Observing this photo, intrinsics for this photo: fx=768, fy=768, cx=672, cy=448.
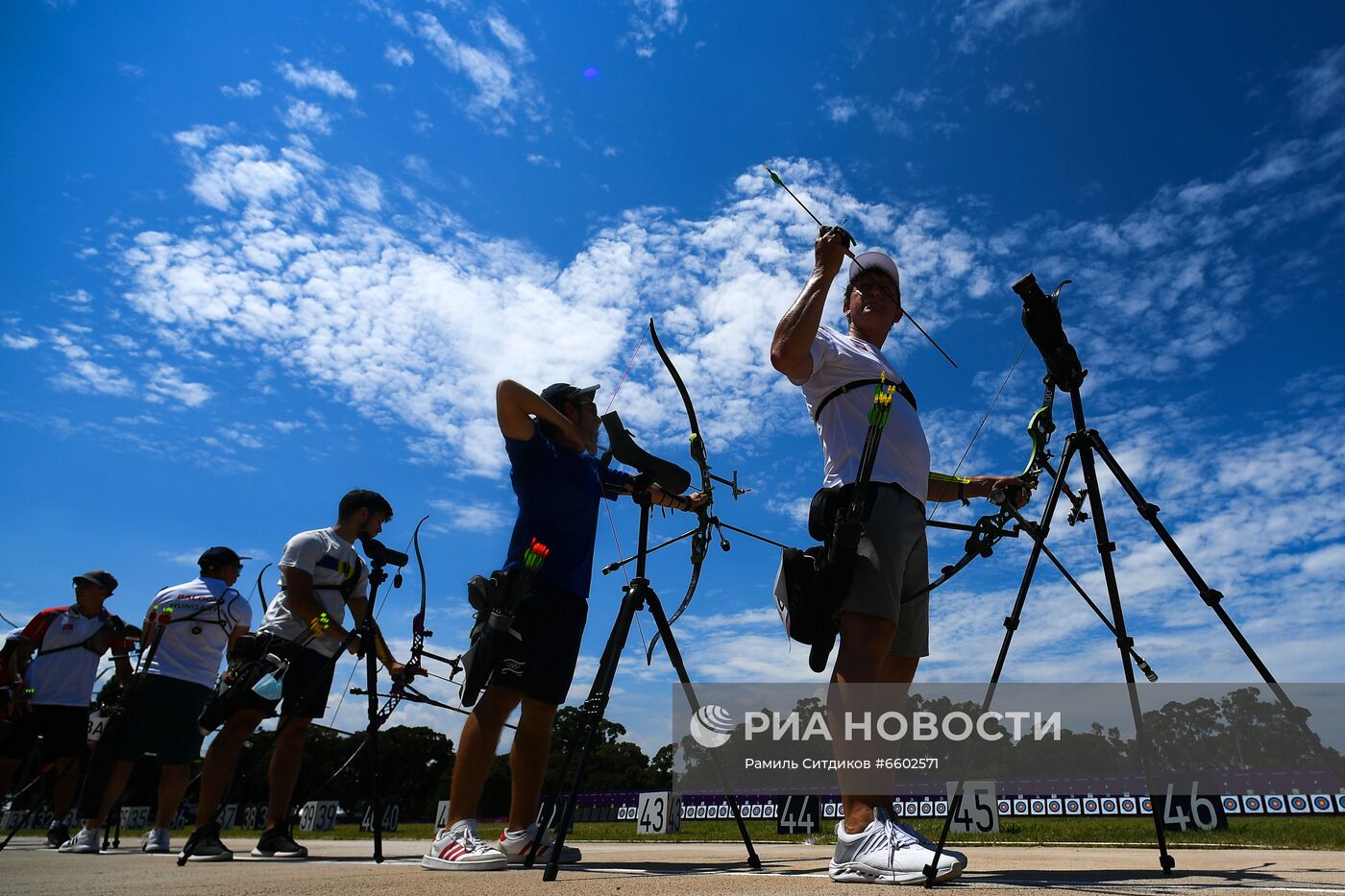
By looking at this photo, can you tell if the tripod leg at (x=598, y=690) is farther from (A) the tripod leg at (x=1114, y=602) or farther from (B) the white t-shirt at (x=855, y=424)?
(A) the tripod leg at (x=1114, y=602)

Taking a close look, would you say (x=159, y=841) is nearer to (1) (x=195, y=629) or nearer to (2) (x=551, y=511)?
(1) (x=195, y=629)

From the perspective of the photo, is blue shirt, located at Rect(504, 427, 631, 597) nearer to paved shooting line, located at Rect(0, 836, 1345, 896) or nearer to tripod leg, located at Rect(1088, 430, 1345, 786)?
paved shooting line, located at Rect(0, 836, 1345, 896)

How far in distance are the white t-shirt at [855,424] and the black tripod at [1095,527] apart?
0.48 meters

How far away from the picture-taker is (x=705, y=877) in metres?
2.65

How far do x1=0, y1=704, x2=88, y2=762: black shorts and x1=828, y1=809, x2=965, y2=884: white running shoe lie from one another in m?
7.24

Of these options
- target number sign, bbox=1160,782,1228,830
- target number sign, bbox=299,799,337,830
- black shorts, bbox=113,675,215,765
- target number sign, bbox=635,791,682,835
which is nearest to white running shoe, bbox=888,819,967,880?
black shorts, bbox=113,675,215,765

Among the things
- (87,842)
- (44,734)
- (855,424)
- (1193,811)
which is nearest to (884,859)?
(855,424)

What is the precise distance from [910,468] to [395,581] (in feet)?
10.7

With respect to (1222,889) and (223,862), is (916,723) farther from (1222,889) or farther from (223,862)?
(223,862)

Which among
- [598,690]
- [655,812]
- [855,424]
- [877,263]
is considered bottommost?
[655,812]

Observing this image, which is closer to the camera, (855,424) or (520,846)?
(855,424)

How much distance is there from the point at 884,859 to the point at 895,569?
2.96 ft

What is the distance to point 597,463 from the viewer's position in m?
4.11

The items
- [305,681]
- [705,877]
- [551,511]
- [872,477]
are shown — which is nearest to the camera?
[705,877]
